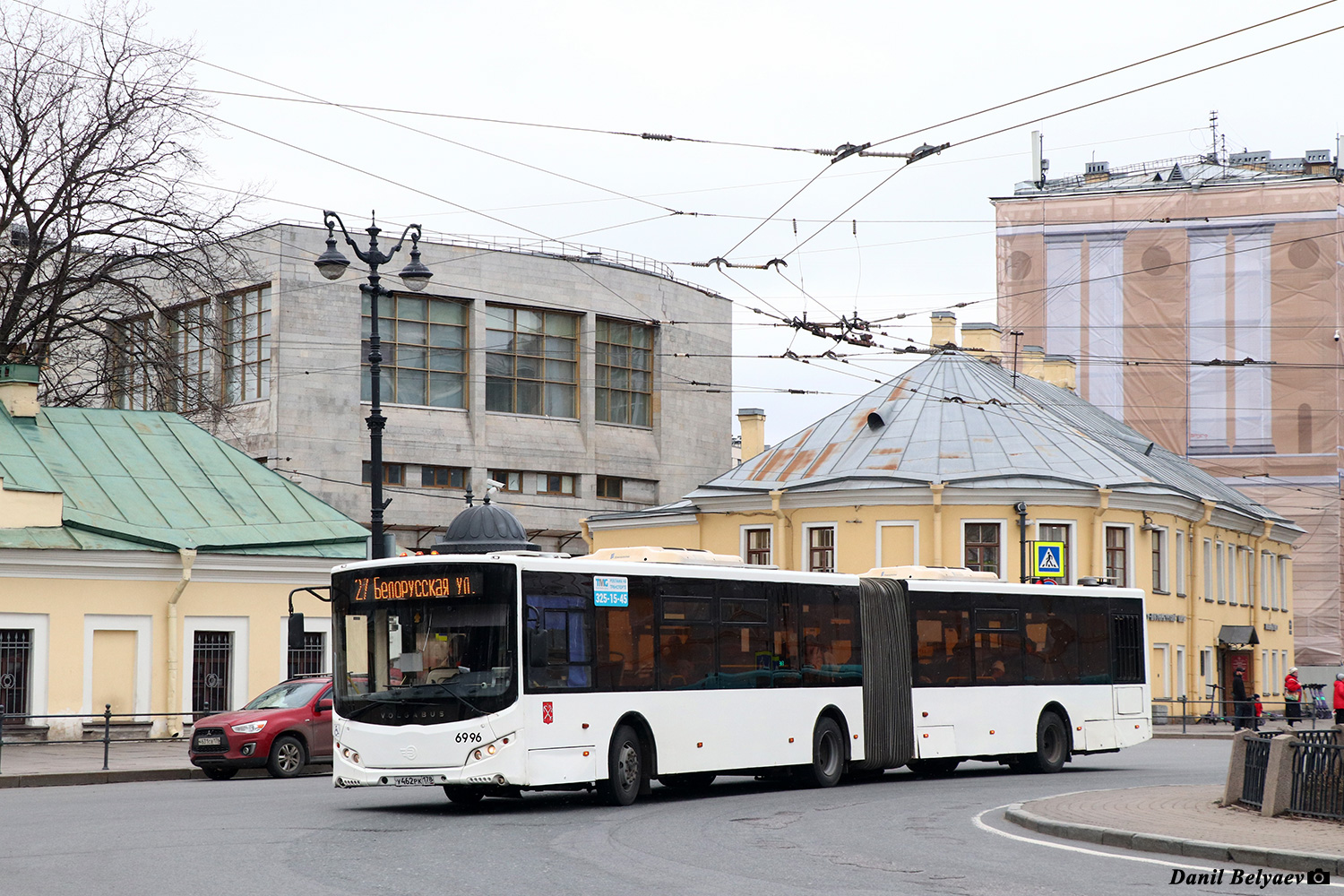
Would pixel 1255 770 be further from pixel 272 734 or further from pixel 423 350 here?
pixel 423 350

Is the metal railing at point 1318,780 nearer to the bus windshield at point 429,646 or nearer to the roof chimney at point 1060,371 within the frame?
the bus windshield at point 429,646

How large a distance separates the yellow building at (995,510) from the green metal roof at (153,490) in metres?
14.8

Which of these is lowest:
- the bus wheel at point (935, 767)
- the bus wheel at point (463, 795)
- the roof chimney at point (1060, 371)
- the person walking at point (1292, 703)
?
the person walking at point (1292, 703)

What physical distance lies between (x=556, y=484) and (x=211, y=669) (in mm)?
36575

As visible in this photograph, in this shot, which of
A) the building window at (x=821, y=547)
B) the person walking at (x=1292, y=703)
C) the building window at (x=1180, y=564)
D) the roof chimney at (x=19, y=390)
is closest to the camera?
the roof chimney at (x=19, y=390)

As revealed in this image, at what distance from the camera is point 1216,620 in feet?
160

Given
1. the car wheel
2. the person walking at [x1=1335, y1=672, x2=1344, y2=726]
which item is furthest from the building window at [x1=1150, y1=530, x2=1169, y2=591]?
the car wheel

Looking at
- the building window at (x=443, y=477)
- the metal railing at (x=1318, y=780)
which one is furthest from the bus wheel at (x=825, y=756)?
the building window at (x=443, y=477)

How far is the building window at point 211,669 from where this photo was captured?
31125 millimetres

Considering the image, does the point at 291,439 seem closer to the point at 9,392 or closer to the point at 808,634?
the point at 9,392

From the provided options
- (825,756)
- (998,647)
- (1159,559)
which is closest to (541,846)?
(825,756)

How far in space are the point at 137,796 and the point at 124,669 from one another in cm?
1147

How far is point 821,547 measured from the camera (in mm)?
45250

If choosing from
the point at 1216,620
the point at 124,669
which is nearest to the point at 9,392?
the point at 124,669
